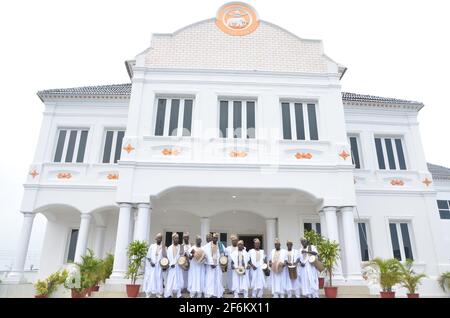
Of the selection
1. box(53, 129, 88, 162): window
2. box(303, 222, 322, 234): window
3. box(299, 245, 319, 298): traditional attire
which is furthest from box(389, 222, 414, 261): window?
box(53, 129, 88, 162): window

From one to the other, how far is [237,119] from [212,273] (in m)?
5.54

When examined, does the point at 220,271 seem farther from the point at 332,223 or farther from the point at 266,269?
the point at 332,223

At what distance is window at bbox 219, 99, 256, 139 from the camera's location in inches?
458

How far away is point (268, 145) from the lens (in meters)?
11.3

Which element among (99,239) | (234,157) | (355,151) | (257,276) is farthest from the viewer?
(355,151)

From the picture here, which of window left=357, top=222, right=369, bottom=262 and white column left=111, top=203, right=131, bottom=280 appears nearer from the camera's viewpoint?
white column left=111, top=203, right=131, bottom=280

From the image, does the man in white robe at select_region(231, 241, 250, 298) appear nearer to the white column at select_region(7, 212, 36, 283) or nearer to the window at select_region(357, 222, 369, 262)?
the window at select_region(357, 222, 369, 262)

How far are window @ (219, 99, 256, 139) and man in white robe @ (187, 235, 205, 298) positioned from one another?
168 inches

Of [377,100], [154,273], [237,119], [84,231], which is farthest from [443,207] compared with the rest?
[84,231]

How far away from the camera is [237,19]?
520 inches

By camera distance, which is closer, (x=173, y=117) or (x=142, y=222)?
(x=142, y=222)

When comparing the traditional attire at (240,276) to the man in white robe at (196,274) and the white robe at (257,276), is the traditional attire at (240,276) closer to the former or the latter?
the white robe at (257,276)
